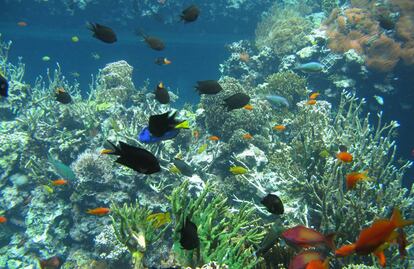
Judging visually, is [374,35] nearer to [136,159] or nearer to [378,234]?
[378,234]

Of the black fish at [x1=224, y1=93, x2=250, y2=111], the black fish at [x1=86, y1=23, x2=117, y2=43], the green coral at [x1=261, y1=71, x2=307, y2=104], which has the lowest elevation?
the green coral at [x1=261, y1=71, x2=307, y2=104]

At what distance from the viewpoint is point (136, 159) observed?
235 centimetres

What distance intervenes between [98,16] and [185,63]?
7.34 meters

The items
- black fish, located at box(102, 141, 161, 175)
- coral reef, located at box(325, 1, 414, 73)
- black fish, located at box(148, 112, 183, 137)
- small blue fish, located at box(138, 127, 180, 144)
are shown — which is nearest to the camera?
black fish, located at box(102, 141, 161, 175)

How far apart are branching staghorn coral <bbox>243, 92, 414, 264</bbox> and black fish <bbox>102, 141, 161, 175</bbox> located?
349 centimetres

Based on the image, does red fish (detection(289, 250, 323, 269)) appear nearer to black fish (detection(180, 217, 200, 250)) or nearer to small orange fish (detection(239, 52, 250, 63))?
black fish (detection(180, 217, 200, 250))

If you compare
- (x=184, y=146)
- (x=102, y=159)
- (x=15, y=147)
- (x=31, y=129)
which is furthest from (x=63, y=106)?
(x=184, y=146)

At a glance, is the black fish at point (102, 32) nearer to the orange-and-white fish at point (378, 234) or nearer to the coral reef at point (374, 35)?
the orange-and-white fish at point (378, 234)

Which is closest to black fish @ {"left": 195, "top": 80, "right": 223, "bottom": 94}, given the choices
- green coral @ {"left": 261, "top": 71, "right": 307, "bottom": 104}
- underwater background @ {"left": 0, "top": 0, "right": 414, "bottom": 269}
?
underwater background @ {"left": 0, "top": 0, "right": 414, "bottom": 269}

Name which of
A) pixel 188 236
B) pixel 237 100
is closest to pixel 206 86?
pixel 237 100

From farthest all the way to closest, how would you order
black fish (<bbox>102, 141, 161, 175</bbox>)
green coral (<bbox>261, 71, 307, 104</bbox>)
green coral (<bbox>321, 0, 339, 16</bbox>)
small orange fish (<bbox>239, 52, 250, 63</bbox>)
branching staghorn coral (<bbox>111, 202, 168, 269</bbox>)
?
green coral (<bbox>321, 0, 339, 16</bbox>)
small orange fish (<bbox>239, 52, 250, 63</bbox>)
green coral (<bbox>261, 71, 307, 104</bbox>)
branching staghorn coral (<bbox>111, 202, 168, 269</bbox>)
black fish (<bbox>102, 141, 161, 175</bbox>)

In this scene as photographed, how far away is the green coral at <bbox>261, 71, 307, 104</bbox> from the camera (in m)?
10.6

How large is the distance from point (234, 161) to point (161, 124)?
5.19 metres

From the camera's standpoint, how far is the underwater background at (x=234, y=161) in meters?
4.05
